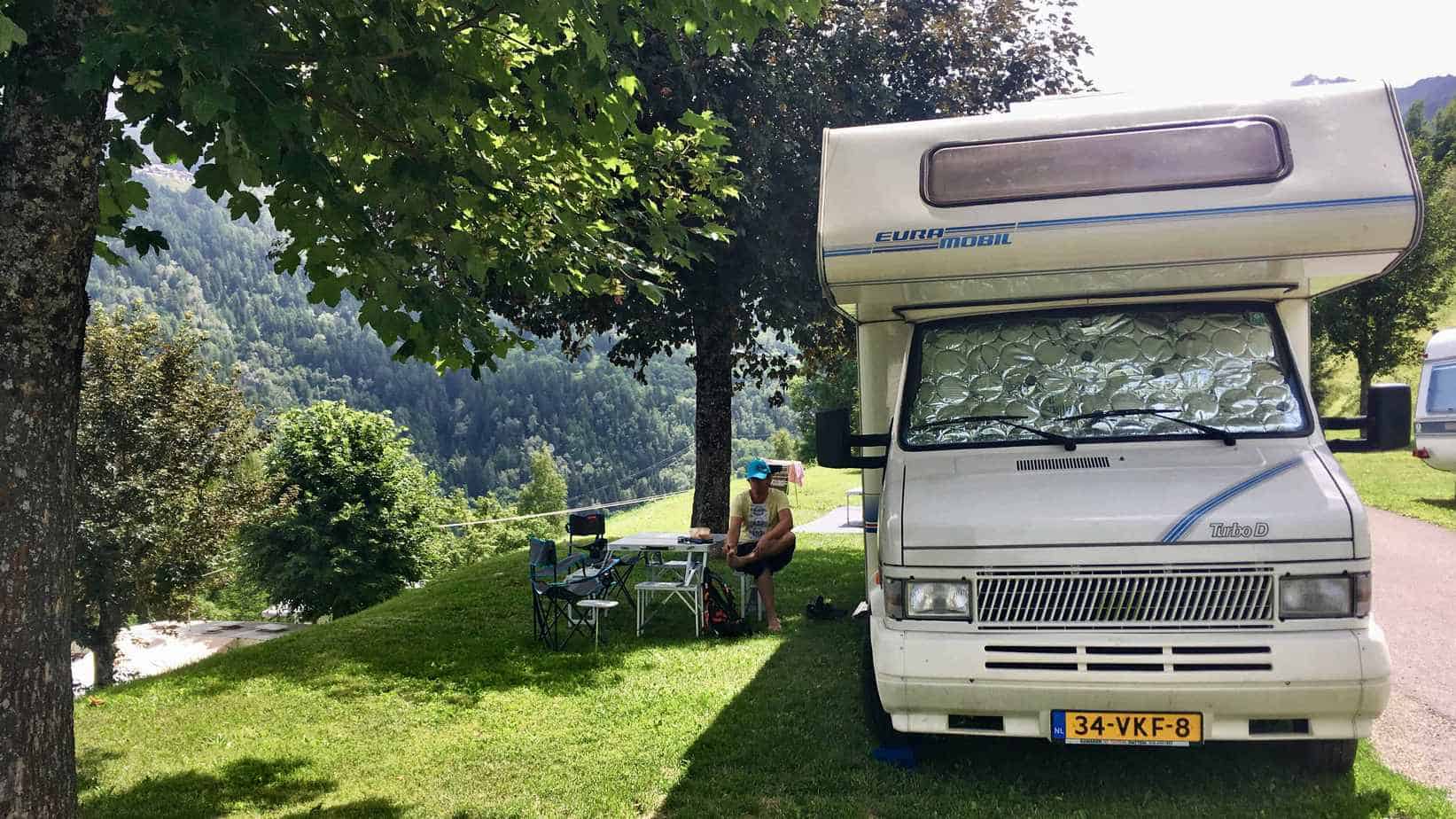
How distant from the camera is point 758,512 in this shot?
9125mm

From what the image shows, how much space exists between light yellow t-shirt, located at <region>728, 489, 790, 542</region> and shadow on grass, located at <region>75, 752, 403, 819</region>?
14.1 ft

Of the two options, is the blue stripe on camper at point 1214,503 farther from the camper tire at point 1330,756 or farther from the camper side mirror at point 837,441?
the camper side mirror at point 837,441

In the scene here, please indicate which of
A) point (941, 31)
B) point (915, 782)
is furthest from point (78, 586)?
point (915, 782)

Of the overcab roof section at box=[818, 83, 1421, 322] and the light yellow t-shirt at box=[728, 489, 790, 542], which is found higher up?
the overcab roof section at box=[818, 83, 1421, 322]

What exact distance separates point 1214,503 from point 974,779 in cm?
185

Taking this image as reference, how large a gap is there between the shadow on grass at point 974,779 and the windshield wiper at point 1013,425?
1.71 m

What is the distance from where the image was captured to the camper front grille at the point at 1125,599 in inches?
172

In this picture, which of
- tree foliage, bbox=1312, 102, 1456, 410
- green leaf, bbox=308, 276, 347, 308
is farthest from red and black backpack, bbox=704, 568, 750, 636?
tree foliage, bbox=1312, 102, 1456, 410

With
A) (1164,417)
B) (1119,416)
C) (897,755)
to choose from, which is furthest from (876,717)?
(1164,417)

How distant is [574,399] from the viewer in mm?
192125

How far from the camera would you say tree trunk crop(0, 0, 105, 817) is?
3643 millimetres

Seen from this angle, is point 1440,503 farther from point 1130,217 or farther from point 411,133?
point 411,133

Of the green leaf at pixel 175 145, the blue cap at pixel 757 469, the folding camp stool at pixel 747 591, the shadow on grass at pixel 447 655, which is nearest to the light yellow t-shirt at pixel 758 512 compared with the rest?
the blue cap at pixel 757 469

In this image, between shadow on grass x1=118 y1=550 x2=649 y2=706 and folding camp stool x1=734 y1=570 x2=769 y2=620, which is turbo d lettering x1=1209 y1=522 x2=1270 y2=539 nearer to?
shadow on grass x1=118 y1=550 x2=649 y2=706
